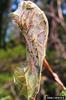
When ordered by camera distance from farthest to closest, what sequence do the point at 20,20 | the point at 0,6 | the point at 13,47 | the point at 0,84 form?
the point at 0,6
the point at 13,47
the point at 0,84
the point at 20,20

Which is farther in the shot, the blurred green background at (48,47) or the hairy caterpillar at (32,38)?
the blurred green background at (48,47)

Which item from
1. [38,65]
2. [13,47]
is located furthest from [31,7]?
[13,47]

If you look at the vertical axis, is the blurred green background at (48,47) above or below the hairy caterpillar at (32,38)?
below

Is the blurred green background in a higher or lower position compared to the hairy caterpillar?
lower

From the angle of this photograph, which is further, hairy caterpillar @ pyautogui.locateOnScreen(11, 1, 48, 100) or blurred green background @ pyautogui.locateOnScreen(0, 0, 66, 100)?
blurred green background @ pyautogui.locateOnScreen(0, 0, 66, 100)

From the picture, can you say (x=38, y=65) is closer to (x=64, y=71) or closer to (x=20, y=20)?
(x=20, y=20)
